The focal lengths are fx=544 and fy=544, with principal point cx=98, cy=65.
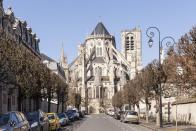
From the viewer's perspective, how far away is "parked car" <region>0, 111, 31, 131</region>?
20975 millimetres

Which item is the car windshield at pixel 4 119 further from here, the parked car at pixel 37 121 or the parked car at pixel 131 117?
the parked car at pixel 131 117

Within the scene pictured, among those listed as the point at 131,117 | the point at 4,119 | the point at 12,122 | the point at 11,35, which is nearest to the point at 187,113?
the point at 131,117

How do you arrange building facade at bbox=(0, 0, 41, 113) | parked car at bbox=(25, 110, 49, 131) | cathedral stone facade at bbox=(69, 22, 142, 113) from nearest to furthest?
parked car at bbox=(25, 110, 49, 131) → building facade at bbox=(0, 0, 41, 113) → cathedral stone facade at bbox=(69, 22, 142, 113)

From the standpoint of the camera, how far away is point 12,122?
845 inches

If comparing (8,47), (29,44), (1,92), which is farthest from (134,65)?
(8,47)

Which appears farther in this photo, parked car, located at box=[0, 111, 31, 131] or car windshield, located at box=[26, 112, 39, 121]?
car windshield, located at box=[26, 112, 39, 121]

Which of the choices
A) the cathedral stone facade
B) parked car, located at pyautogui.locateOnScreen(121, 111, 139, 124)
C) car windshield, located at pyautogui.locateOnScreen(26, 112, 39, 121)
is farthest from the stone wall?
the cathedral stone facade

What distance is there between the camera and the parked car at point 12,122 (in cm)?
2098

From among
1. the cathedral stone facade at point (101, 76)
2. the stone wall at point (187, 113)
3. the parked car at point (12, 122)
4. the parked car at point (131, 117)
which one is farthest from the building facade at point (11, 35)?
the cathedral stone facade at point (101, 76)

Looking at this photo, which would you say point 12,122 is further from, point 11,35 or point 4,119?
point 11,35

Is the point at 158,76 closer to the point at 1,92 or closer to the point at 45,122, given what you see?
the point at 1,92

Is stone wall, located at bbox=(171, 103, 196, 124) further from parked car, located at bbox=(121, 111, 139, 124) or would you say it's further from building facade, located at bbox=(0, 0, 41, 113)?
building facade, located at bbox=(0, 0, 41, 113)

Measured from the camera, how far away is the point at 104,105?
189000 mm

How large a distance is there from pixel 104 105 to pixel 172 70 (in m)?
156
